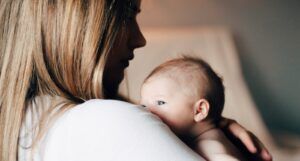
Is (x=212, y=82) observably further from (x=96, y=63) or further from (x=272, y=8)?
(x=272, y=8)

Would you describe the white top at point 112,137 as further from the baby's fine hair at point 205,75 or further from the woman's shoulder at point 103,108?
the baby's fine hair at point 205,75

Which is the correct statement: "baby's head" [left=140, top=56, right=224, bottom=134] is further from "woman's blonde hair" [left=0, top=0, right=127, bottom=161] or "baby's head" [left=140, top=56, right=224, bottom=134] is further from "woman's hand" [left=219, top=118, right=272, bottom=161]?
"woman's blonde hair" [left=0, top=0, right=127, bottom=161]

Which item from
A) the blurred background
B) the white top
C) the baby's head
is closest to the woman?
the white top

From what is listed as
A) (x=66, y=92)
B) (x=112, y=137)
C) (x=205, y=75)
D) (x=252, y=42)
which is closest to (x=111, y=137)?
(x=112, y=137)

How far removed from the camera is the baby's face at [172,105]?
2.73 feet

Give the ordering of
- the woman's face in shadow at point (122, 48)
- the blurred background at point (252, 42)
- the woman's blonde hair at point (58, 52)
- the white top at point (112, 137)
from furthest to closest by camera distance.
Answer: the blurred background at point (252, 42), the woman's face in shadow at point (122, 48), the woman's blonde hair at point (58, 52), the white top at point (112, 137)

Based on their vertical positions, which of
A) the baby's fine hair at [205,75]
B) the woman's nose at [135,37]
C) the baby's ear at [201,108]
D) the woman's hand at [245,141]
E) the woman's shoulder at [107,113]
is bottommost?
the woman's hand at [245,141]

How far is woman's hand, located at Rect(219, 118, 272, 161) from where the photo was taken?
2.70 feet

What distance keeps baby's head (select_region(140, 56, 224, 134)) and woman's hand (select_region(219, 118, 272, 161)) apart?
0.13 ft

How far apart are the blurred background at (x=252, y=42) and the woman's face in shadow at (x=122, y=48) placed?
1.43 ft

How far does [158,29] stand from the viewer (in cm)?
135

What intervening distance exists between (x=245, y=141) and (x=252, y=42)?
2.00ft

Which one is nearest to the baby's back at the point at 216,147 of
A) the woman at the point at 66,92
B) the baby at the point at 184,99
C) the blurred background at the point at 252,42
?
the baby at the point at 184,99

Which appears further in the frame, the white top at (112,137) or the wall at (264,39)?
the wall at (264,39)
